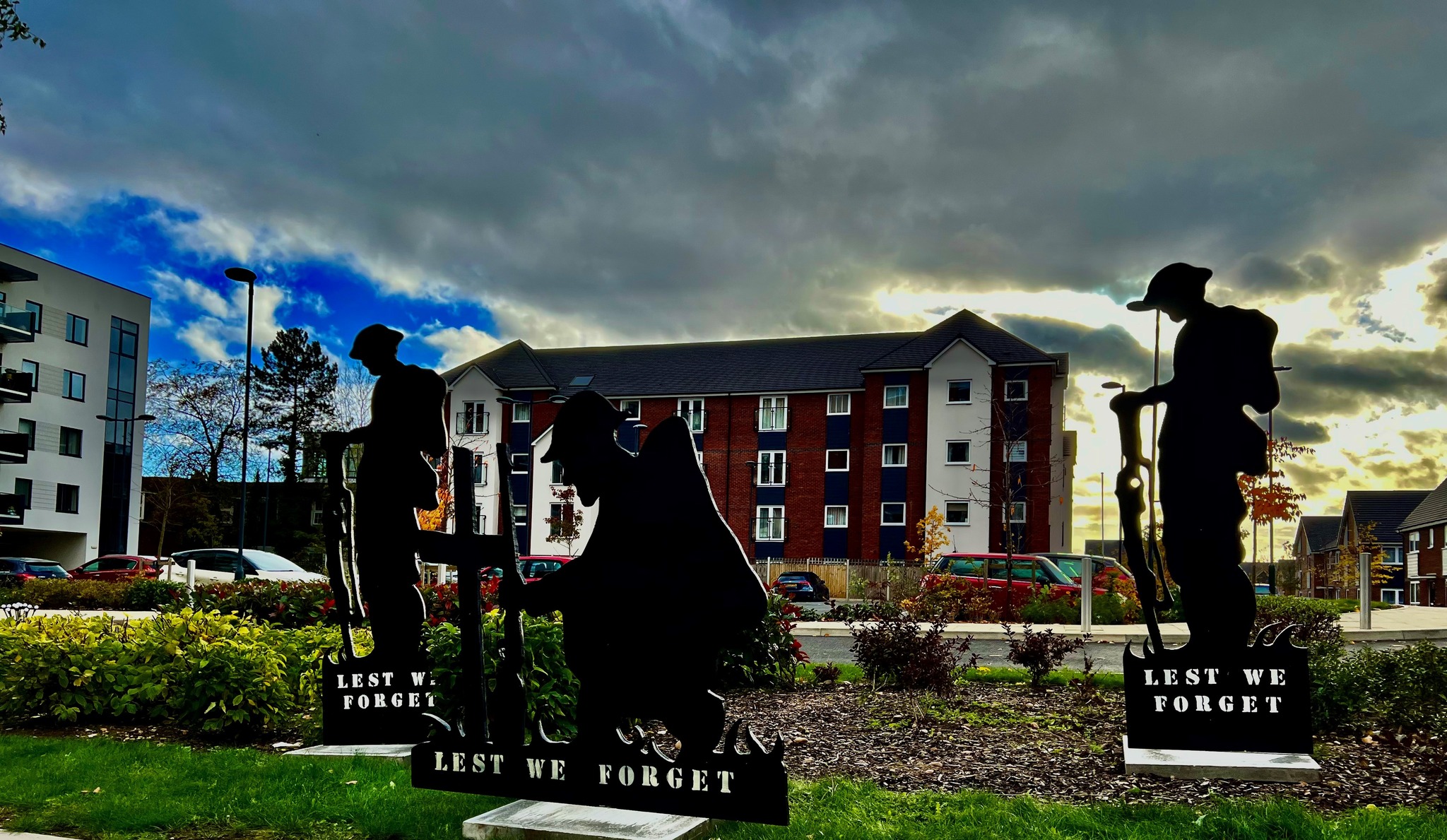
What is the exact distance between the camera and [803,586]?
3616cm

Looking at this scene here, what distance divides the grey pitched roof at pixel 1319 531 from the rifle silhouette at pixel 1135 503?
92567mm

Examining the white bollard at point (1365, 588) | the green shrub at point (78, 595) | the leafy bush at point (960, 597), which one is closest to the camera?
the white bollard at point (1365, 588)

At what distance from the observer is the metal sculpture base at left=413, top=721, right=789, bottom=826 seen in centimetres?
462

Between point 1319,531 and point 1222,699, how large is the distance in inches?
3874

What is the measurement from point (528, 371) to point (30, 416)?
2370 cm

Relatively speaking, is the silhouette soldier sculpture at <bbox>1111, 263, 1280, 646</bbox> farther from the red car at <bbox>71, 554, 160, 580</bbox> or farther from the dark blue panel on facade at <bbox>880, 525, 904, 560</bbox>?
the dark blue panel on facade at <bbox>880, 525, 904, 560</bbox>

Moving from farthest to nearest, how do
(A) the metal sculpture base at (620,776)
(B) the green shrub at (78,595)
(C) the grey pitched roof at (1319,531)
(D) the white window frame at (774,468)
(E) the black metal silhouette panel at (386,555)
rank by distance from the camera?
(C) the grey pitched roof at (1319,531), (D) the white window frame at (774,468), (B) the green shrub at (78,595), (E) the black metal silhouette panel at (386,555), (A) the metal sculpture base at (620,776)

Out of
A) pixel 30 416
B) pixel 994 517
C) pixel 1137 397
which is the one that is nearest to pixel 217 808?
pixel 1137 397

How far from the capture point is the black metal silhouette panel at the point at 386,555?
289 inches

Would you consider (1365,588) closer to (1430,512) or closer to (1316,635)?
(1316,635)

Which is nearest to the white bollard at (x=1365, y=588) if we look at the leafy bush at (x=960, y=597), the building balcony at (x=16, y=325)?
the leafy bush at (x=960, y=597)

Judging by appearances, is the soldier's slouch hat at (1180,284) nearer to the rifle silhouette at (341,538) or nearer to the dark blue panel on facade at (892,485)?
the rifle silhouette at (341,538)

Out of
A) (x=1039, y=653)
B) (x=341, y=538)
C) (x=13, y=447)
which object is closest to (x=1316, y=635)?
(x=1039, y=653)

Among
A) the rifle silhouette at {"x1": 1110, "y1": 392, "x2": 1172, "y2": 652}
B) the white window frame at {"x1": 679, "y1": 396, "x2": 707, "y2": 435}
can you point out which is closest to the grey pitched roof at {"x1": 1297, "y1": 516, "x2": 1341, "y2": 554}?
the white window frame at {"x1": 679, "y1": 396, "x2": 707, "y2": 435}
